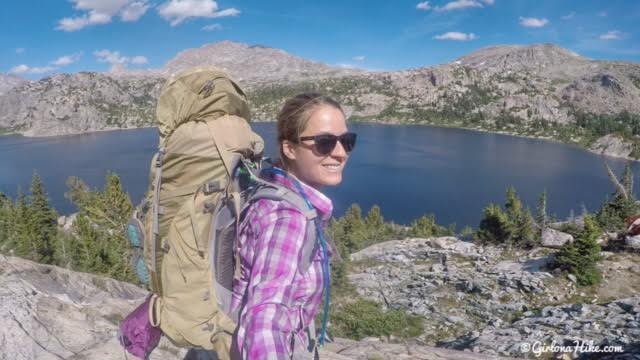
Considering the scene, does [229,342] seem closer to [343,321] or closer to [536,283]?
[343,321]

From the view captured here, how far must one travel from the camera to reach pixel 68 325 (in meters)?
6.37

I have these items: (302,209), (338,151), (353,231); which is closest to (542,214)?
(353,231)

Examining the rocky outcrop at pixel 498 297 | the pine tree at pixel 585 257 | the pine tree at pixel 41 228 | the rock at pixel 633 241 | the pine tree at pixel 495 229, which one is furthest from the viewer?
the pine tree at pixel 41 228

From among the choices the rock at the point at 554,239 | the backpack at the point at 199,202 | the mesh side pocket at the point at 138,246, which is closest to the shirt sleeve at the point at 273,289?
the backpack at the point at 199,202

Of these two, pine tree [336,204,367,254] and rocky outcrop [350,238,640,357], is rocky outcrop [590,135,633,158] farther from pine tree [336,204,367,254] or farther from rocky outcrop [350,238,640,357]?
rocky outcrop [350,238,640,357]

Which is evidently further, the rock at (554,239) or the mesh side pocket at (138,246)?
the rock at (554,239)

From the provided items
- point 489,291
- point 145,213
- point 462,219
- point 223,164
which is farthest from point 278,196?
point 462,219

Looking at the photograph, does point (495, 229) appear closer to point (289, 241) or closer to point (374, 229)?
point (374, 229)

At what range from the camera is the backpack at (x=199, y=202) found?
2617mm

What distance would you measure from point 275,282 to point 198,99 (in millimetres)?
1345

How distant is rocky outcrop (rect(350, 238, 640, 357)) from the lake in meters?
39.2

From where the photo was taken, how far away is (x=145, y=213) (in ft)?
9.89

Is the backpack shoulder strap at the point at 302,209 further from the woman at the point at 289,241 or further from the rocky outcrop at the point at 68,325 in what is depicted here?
the rocky outcrop at the point at 68,325

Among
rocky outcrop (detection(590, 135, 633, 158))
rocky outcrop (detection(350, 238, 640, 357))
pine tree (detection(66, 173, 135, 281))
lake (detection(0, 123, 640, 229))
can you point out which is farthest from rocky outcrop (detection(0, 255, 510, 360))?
rocky outcrop (detection(590, 135, 633, 158))
